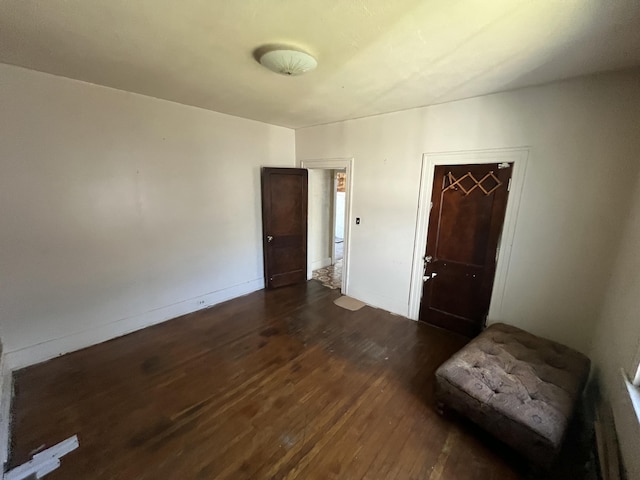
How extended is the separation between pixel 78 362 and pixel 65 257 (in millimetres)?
1023

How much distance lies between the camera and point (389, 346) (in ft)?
9.19

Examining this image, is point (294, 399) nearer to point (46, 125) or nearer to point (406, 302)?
point (406, 302)

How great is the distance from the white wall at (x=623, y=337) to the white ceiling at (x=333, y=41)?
3.92ft

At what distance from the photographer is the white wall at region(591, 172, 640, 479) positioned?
119cm

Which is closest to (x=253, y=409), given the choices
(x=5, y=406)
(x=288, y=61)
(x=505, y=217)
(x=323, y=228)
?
(x=5, y=406)

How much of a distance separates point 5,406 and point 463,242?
4184mm

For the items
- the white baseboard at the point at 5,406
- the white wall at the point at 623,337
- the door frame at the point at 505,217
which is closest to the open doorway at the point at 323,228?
the door frame at the point at 505,217

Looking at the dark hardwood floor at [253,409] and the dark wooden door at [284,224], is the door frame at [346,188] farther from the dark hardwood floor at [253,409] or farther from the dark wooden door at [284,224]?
the dark hardwood floor at [253,409]

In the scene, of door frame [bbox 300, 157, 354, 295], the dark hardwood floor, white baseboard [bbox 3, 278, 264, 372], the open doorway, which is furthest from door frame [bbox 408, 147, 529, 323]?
white baseboard [bbox 3, 278, 264, 372]

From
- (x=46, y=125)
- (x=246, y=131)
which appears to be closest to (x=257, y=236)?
(x=246, y=131)

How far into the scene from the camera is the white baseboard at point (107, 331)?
2.37 metres

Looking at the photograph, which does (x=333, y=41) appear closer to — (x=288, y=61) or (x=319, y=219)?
(x=288, y=61)

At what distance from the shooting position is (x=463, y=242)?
2805mm

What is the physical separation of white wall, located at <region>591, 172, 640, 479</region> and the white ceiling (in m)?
1.20
